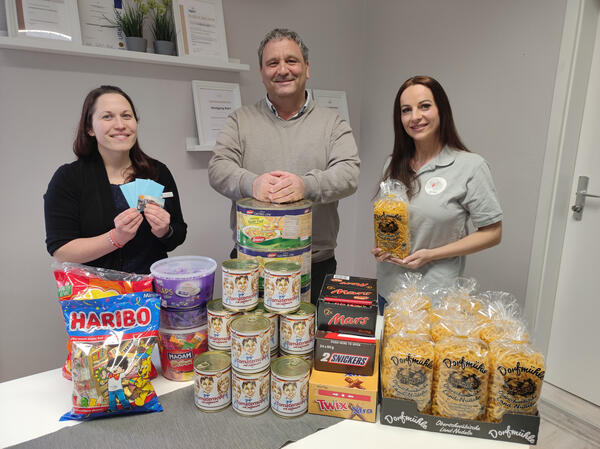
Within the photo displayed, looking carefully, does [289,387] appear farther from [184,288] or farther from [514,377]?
[514,377]

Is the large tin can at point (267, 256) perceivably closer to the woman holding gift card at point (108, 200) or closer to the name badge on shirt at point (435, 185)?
the woman holding gift card at point (108, 200)

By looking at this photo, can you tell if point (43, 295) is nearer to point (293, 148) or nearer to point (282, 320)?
point (293, 148)

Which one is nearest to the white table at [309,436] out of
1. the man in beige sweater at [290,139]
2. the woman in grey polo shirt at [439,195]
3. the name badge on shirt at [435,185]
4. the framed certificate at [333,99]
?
the woman in grey polo shirt at [439,195]

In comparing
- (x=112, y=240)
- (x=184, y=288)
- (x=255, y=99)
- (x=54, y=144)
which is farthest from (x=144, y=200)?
(x=255, y=99)

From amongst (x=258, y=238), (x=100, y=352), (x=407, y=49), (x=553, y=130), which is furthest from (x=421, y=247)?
(x=407, y=49)

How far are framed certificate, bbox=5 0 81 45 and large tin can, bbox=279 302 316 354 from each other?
6.09ft

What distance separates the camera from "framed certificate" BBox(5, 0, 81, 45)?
6.13 ft

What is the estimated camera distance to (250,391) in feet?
2.97

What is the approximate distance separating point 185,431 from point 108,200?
0.84 meters

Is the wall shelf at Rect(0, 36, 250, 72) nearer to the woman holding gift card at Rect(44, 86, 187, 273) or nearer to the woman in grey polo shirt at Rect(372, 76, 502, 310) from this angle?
Answer: the woman holding gift card at Rect(44, 86, 187, 273)

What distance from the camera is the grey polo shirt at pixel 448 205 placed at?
5.17 ft

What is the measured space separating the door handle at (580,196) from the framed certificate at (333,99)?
5.25 ft

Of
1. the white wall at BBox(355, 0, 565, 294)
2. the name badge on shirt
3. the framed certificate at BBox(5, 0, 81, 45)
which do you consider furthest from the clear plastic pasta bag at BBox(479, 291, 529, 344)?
the framed certificate at BBox(5, 0, 81, 45)

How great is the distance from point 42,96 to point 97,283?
5.02 feet
